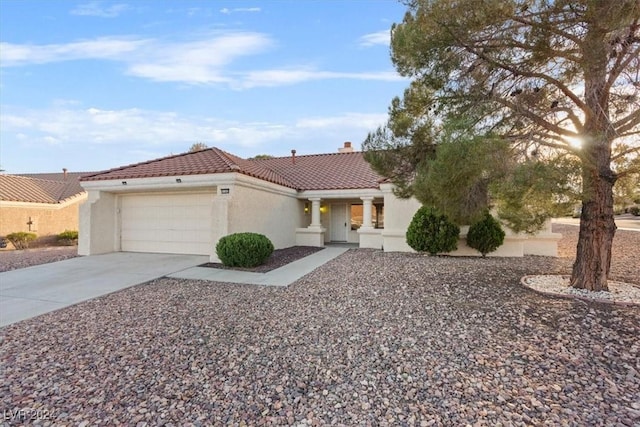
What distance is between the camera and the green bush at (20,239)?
16.3 meters

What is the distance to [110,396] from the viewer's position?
131 inches

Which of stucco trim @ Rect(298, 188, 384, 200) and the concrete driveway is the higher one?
stucco trim @ Rect(298, 188, 384, 200)

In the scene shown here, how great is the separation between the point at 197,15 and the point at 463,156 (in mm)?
9980

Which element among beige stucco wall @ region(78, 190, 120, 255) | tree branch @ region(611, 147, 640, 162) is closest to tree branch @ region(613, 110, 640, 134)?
tree branch @ region(611, 147, 640, 162)

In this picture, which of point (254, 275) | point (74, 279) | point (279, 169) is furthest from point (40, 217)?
point (254, 275)

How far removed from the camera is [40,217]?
18109 millimetres

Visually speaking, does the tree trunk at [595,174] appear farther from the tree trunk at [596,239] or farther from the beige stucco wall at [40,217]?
the beige stucco wall at [40,217]

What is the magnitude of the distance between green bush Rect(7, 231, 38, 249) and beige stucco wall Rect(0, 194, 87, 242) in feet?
1.33

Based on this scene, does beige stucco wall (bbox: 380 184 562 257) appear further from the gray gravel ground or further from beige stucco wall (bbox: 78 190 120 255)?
beige stucco wall (bbox: 78 190 120 255)

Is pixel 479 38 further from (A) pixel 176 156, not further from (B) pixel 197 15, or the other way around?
(A) pixel 176 156

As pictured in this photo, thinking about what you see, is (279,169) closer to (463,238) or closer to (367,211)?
(367,211)

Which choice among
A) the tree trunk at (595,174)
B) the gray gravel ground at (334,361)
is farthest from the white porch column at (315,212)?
the tree trunk at (595,174)

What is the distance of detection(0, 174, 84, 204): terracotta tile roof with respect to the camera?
1725 cm

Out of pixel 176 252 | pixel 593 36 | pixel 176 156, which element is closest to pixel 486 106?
pixel 593 36
